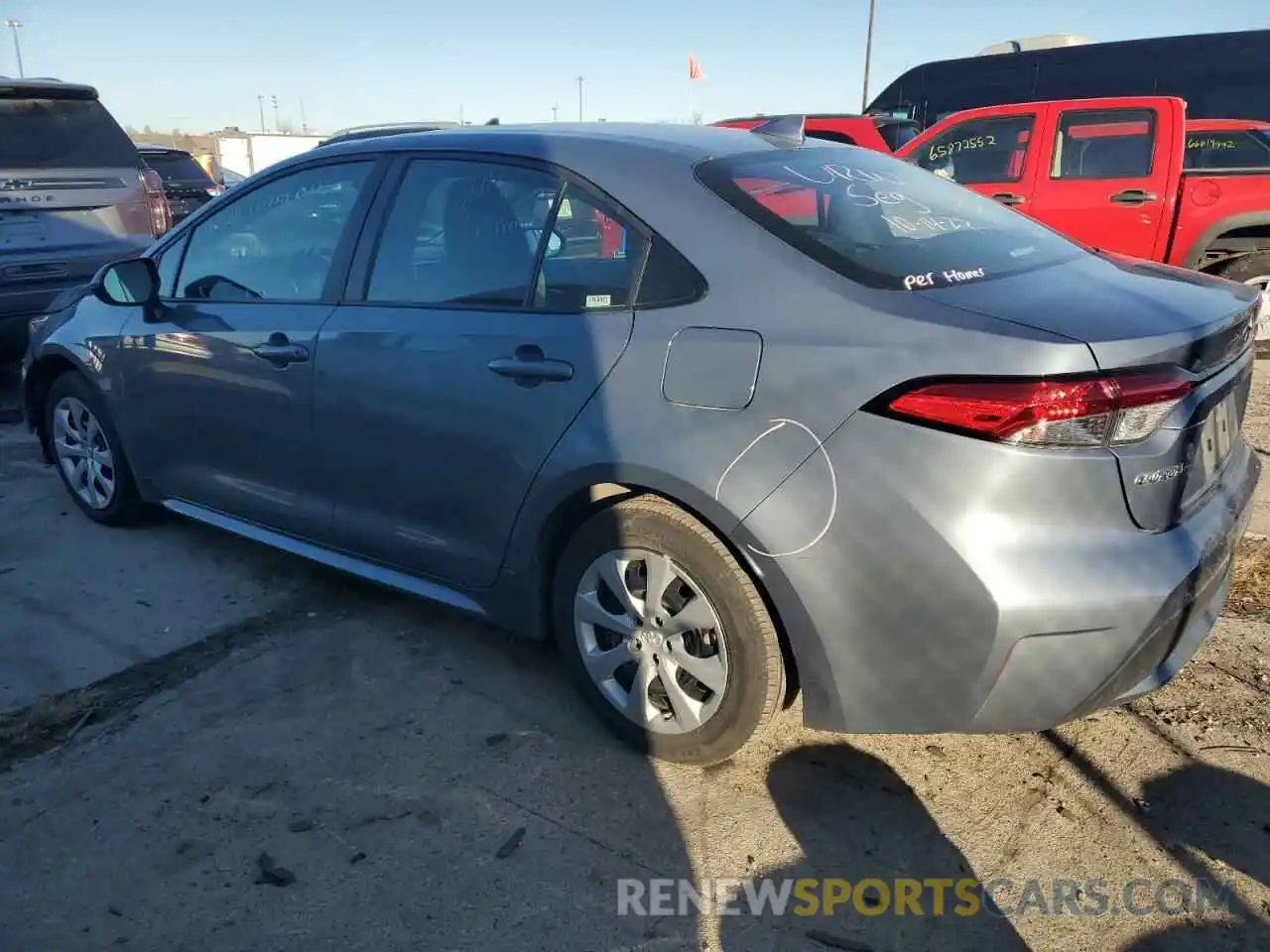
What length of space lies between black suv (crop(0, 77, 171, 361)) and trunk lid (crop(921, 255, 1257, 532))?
5.91 metres

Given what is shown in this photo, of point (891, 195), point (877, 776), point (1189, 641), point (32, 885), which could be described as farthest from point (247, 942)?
point (891, 195)

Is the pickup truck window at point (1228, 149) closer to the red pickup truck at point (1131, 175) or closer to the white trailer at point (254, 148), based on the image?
the red pickup truck at point (1131, 175)

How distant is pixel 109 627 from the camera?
11.8 ft

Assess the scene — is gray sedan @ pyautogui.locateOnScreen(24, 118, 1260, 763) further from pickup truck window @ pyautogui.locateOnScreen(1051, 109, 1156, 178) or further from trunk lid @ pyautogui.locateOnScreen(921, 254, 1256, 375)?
pickup truck window @ pyautogui.locateOnScreen(1051, 109, 1156, 178)

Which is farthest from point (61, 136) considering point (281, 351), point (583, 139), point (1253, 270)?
point (1253, 270)

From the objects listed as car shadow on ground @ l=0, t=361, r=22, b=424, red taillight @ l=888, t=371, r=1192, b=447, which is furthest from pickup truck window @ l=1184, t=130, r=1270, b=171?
car shadow on ground @ l=0, t=361, r=22, b=424

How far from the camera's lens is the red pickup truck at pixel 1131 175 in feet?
23.6

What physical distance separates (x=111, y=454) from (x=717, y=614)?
123 inches

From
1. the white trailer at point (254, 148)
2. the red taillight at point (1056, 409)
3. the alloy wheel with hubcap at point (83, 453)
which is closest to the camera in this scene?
the red taillight at point (1056, 409)

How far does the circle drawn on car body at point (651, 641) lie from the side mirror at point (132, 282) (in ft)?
7.64

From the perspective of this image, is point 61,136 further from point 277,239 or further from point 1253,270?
point 1253,270

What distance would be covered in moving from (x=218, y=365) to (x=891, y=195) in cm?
243

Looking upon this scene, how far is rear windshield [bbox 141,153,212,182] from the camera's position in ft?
44.4

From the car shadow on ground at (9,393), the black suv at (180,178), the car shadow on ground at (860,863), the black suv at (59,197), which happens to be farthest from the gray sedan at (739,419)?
the black suv at (180,178)
